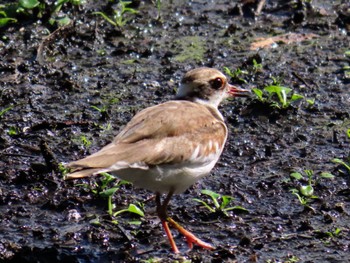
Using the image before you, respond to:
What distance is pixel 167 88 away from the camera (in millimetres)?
10195

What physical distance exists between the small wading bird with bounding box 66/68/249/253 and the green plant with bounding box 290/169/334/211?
0.87 metres

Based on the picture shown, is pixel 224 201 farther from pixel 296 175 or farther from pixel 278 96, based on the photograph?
pixel 278 96

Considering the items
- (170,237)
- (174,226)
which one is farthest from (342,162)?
(170,237)

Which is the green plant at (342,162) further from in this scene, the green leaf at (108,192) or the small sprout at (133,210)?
the green leaf at (108,192)

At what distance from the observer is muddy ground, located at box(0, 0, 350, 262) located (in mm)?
7473

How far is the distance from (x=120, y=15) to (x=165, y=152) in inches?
193

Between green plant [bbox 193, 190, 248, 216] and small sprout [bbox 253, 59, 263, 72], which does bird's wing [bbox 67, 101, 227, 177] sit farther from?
small sprout [bbox 253, 59, 263, 72]

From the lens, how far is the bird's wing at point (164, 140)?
6.77 metres

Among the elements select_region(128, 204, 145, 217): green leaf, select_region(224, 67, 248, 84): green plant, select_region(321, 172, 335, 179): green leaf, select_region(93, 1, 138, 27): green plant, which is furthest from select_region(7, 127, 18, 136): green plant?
select_region(321, 172, 335, 179): green leaf

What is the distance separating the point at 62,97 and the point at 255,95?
1994mm

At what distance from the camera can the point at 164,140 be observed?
7.18 meters

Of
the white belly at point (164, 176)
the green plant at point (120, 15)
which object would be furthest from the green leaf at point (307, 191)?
the green plant at point (120, 15)

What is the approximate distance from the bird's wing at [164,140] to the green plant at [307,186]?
0.87 m

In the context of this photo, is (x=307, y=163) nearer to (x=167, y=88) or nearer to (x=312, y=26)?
(x=167, y=88)
